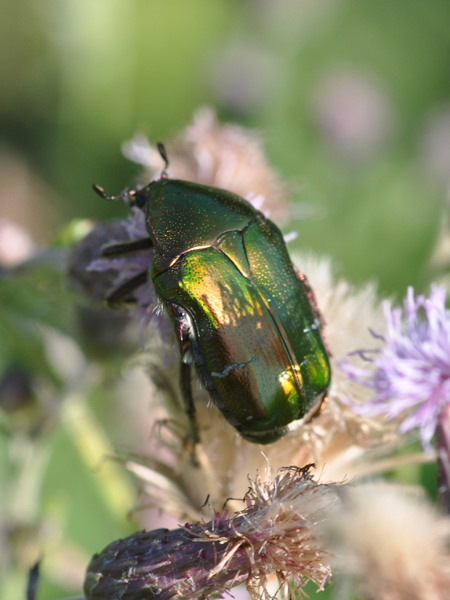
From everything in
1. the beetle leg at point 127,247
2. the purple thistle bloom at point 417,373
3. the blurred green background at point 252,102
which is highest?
the blurred green background at point 252,102

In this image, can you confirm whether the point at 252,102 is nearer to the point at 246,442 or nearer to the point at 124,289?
the point at 124,289

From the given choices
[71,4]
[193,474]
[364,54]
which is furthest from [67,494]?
[364,54]

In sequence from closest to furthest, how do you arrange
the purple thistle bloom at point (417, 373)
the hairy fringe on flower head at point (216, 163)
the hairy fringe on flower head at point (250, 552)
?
the hairy fringe on flower head at point (250, 552) → the purple thistle bloom at point (417, 373) → the hairy fringe on flower head at point (216, 163)

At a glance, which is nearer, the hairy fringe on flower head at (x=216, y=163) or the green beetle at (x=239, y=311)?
the green beetle at (x=239, y=311)

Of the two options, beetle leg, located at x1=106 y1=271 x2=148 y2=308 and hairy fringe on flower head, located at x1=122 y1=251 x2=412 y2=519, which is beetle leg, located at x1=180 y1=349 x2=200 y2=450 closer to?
hairy fringe on flower head, located at x1=122 y1=251 x2=412 y2=519

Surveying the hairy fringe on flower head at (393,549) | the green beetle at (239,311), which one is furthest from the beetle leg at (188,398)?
the hairy fringe on flower head at (393,549)

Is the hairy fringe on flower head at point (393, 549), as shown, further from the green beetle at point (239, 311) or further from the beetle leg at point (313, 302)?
the beetle leg at point (313, 302)
